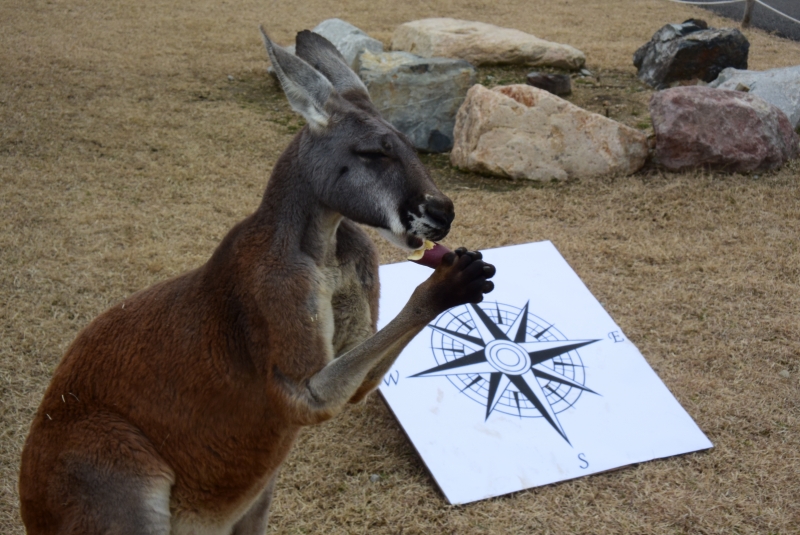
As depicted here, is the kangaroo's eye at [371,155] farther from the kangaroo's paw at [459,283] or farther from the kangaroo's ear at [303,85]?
the kangaroo's paw at [459,283]

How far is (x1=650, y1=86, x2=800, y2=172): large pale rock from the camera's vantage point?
6.46 meters

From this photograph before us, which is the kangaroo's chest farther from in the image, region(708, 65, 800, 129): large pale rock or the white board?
region(708, 65, 800, 129): large pale rock

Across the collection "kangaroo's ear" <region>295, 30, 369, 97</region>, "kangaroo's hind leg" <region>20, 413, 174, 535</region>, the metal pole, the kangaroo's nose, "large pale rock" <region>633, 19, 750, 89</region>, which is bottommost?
the metal pole

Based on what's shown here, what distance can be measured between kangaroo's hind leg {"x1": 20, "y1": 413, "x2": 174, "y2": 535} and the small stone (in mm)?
6443

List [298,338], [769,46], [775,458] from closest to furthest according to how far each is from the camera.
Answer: [298,338]
[775,458]
[769,46]

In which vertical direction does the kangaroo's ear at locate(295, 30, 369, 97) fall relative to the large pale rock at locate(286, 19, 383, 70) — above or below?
above

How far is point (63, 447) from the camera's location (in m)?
2.51

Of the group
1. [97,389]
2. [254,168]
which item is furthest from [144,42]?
[97,389]

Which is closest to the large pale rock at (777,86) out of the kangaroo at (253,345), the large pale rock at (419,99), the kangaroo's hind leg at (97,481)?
the large pale rock at (419,99)

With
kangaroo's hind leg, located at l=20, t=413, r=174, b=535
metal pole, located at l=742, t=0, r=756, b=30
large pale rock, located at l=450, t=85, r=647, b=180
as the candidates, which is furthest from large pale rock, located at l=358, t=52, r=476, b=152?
metal pole, located at l=742, t=0, r=756, b=30

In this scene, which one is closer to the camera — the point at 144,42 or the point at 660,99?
the point at 660,99

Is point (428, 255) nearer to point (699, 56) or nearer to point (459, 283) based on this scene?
point (459, 283)

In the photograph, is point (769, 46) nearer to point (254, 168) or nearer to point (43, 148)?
point (254, 168)

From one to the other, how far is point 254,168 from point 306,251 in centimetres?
425
